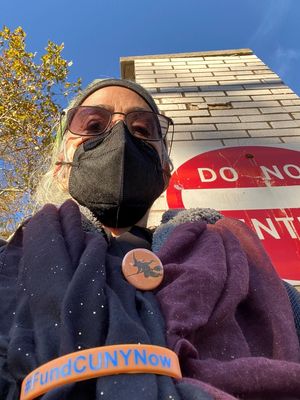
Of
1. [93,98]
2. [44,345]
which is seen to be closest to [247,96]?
[93,98]

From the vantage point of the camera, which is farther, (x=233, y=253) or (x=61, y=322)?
(x=233, y=253)

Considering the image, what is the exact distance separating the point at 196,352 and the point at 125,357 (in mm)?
219

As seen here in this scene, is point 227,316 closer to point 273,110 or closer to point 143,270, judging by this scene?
point 143,270

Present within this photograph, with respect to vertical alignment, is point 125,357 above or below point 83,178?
below

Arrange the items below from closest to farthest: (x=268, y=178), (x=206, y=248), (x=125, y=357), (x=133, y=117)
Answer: (x=125, y=357) → (x=206, y=248) → (x=133, y=117) → (x=268, y=178)

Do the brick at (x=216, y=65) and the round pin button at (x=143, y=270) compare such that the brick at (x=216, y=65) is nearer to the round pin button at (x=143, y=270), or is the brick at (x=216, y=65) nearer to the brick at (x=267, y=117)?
the brick at (x=267, y=117)

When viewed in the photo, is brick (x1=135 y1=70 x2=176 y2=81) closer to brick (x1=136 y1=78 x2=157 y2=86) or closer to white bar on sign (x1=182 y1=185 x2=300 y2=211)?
brick (x1=136 y1=78 x2=157 y2=86)

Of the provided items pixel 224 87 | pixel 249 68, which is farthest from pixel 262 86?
pixel 249 68

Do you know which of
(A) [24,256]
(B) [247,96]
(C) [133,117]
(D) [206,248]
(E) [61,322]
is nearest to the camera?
(E) [61,322]

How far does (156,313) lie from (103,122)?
92 centimetres

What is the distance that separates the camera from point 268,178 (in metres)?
2.89

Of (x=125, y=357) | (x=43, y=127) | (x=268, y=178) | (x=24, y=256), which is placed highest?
(x=43, y=127)

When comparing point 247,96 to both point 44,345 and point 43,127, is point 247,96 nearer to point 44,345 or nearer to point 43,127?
point 44,345

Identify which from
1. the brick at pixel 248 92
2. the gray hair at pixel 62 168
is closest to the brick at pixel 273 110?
the brick at pixel 248 92
